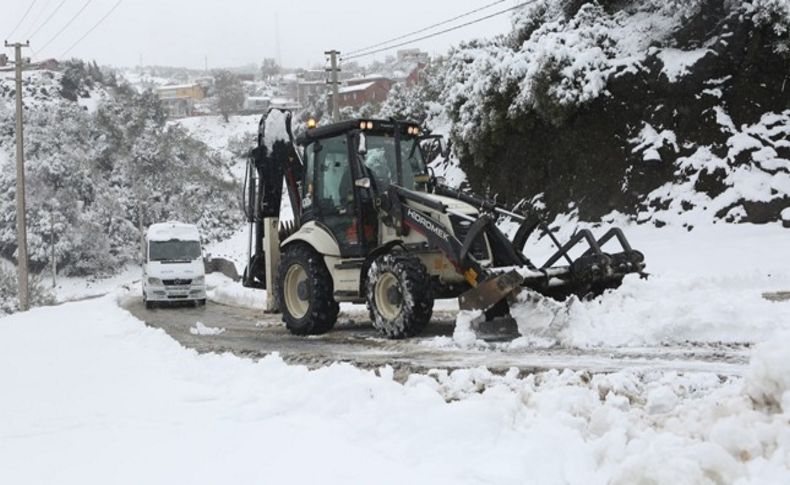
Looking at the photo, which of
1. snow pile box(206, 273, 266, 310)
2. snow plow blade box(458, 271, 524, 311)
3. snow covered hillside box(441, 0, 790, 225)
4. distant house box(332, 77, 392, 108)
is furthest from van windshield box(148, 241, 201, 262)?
distant house box(332, 77, 392, 108)

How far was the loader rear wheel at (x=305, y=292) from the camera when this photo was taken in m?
10.9

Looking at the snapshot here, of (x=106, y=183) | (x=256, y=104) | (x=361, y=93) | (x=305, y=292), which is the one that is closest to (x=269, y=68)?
(x=256, y=104)

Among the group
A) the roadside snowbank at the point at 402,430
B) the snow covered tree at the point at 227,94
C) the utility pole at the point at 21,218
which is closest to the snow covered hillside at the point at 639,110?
the roadside snowbank at the point at 402,430

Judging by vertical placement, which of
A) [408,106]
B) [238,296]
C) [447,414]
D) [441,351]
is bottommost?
[238,296]

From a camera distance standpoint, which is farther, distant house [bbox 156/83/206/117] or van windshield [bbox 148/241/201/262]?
distant house [bbox 156/83/206/117]

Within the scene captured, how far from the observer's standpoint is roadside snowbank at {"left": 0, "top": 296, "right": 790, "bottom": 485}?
3410 millimetres

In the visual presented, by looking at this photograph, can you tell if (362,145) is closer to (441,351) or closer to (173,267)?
(441,351)

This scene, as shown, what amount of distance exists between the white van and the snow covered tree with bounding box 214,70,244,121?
84588mm

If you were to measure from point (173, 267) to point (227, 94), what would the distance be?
86.8 m

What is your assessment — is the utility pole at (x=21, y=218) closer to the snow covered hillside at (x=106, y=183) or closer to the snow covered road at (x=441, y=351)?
the snow covered road at (x=441, y=351)

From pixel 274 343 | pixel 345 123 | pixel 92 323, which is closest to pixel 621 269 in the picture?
pixel 345 123

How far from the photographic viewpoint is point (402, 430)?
450 centimetres

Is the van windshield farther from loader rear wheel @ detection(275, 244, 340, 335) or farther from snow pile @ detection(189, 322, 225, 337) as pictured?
loader rear wheel @ detection(275, 244, 340, 335)

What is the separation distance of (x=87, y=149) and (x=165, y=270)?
44174 mm
